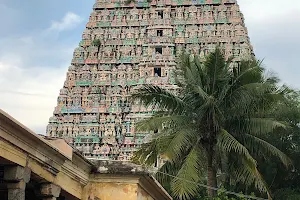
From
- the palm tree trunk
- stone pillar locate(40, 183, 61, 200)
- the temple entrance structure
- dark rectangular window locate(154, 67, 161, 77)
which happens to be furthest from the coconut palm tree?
dark rectangular window locate(154, 67, 161, 77)

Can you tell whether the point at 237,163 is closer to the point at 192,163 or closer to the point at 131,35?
the point at 192,163

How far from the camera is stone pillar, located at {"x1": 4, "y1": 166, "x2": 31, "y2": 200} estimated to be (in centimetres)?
717

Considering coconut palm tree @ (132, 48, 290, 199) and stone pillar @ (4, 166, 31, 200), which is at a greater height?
coconut palm tree @ (132, 48, 290, 199)

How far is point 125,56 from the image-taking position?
130ft

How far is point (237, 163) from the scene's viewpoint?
16266 millimetres

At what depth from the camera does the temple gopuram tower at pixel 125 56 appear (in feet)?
118

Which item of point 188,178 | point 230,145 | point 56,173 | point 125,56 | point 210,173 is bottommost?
point 56,173

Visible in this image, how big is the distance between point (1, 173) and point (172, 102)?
933 cm

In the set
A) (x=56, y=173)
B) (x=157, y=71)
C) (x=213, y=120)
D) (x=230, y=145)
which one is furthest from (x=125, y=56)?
(x=56, y=173)

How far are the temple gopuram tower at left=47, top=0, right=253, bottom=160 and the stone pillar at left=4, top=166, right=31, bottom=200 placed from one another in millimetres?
27324

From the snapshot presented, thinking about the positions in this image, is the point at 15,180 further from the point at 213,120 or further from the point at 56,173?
the point at 213,120

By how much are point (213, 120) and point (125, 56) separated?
2433 centimetres

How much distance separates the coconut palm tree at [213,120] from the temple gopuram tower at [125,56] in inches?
710

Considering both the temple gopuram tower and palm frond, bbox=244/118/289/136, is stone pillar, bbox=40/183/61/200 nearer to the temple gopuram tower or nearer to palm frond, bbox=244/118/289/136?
palm frond, bbox=244/118/289/136
